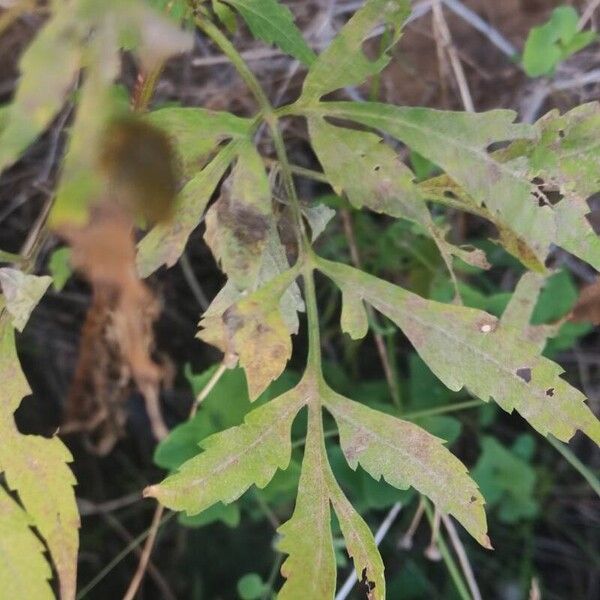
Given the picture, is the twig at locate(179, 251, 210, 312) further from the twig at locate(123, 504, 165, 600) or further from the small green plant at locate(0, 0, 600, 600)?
the small green plant at locate(0, 0, 600, 600)

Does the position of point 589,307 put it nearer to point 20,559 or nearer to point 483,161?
point 483,161

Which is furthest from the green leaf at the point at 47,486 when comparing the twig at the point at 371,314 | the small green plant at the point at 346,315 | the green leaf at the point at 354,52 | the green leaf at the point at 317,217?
the twig at the point at 371,314

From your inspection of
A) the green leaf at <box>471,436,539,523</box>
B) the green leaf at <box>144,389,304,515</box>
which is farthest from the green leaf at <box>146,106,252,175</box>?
the green leaf at <box>471,436,539,523</box>

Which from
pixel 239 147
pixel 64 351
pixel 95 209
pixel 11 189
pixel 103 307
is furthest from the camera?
pixel 64 351

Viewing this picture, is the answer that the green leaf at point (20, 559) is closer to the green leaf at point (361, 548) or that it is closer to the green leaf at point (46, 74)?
the green leaf at point (361, 548)

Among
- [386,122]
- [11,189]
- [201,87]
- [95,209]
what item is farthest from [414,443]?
[11,189]

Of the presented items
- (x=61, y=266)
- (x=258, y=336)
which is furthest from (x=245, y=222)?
(x=61, y=266)

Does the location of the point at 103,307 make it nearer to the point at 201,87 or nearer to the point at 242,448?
the point at 242,448
